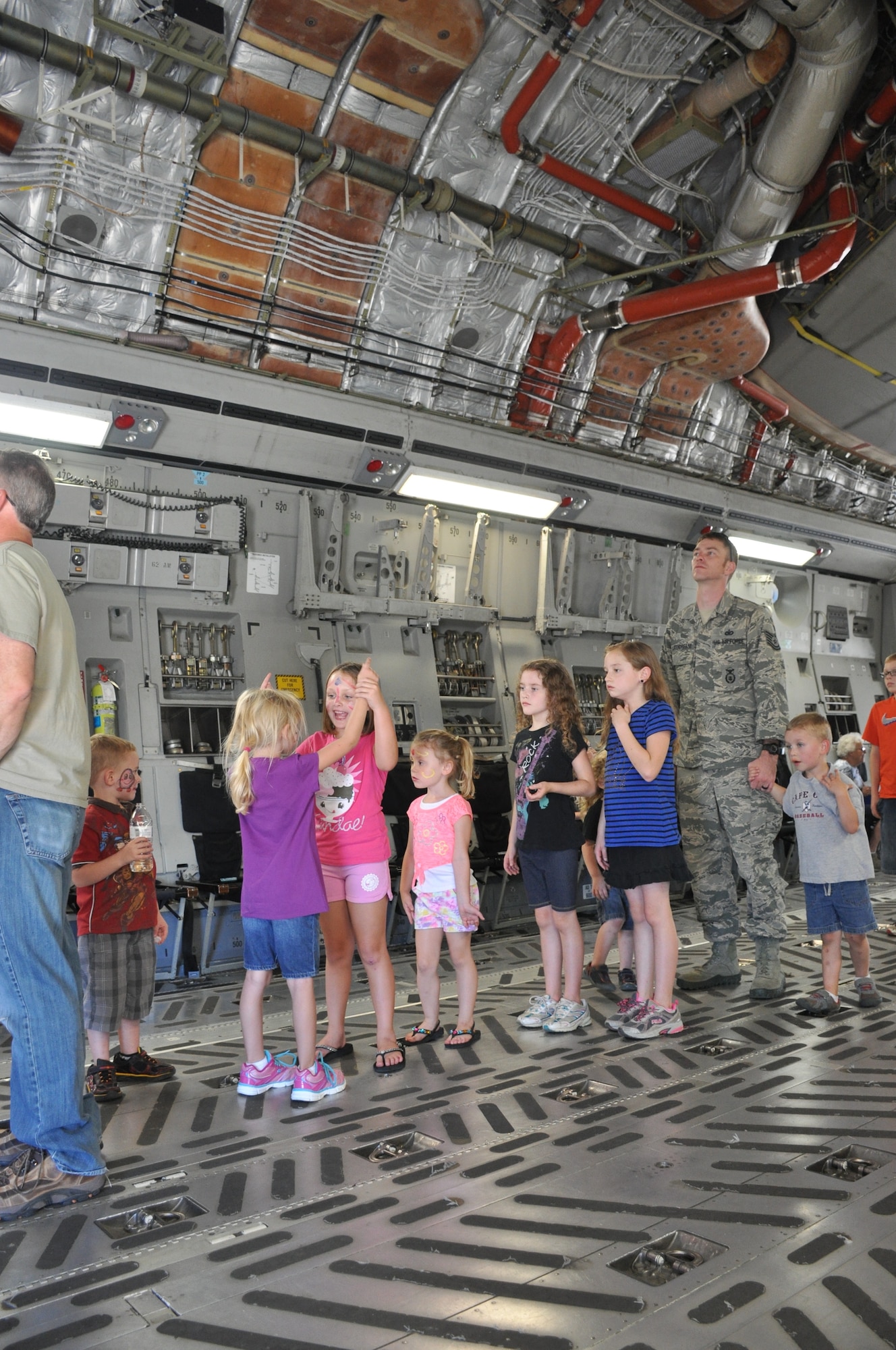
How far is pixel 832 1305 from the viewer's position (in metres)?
2.00

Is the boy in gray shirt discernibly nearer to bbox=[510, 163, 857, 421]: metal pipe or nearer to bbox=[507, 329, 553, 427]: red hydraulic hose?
bbox=[510, 163, 857, 421]: metal pipe

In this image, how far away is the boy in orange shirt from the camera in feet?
22.8

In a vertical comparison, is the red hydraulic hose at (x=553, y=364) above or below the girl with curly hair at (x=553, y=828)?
above

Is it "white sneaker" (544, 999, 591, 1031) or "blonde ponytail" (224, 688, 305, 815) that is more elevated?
"blonde ponytail" (224, 688, 305, 815)

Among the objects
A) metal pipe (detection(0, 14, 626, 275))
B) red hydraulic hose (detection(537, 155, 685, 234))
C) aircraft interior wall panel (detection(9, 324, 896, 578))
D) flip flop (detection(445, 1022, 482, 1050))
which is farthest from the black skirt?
red hydraulic hose (detection(537, 155, 685, 234))

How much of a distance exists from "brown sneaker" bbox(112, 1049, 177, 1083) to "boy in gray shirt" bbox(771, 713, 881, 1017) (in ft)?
9.07

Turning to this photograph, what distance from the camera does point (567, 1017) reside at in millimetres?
→ 4227

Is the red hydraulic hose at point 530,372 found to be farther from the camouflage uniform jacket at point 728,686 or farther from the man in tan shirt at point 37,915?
the man in tan shirt at point 37,915

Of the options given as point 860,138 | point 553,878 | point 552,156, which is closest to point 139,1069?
point 553,878

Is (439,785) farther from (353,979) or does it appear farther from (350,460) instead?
(350,460)

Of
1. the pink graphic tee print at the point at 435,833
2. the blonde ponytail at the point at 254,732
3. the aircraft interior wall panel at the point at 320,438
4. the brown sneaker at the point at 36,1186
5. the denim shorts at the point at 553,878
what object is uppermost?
the aircraft interior wall panel at the point at 320,438

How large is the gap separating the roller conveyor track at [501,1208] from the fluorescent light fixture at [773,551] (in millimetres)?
6778

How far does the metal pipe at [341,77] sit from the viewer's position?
20.1ft

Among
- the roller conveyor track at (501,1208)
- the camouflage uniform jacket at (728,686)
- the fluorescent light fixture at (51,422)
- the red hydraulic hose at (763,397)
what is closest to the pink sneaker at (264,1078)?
the roller conveyor track at (501,1208)
